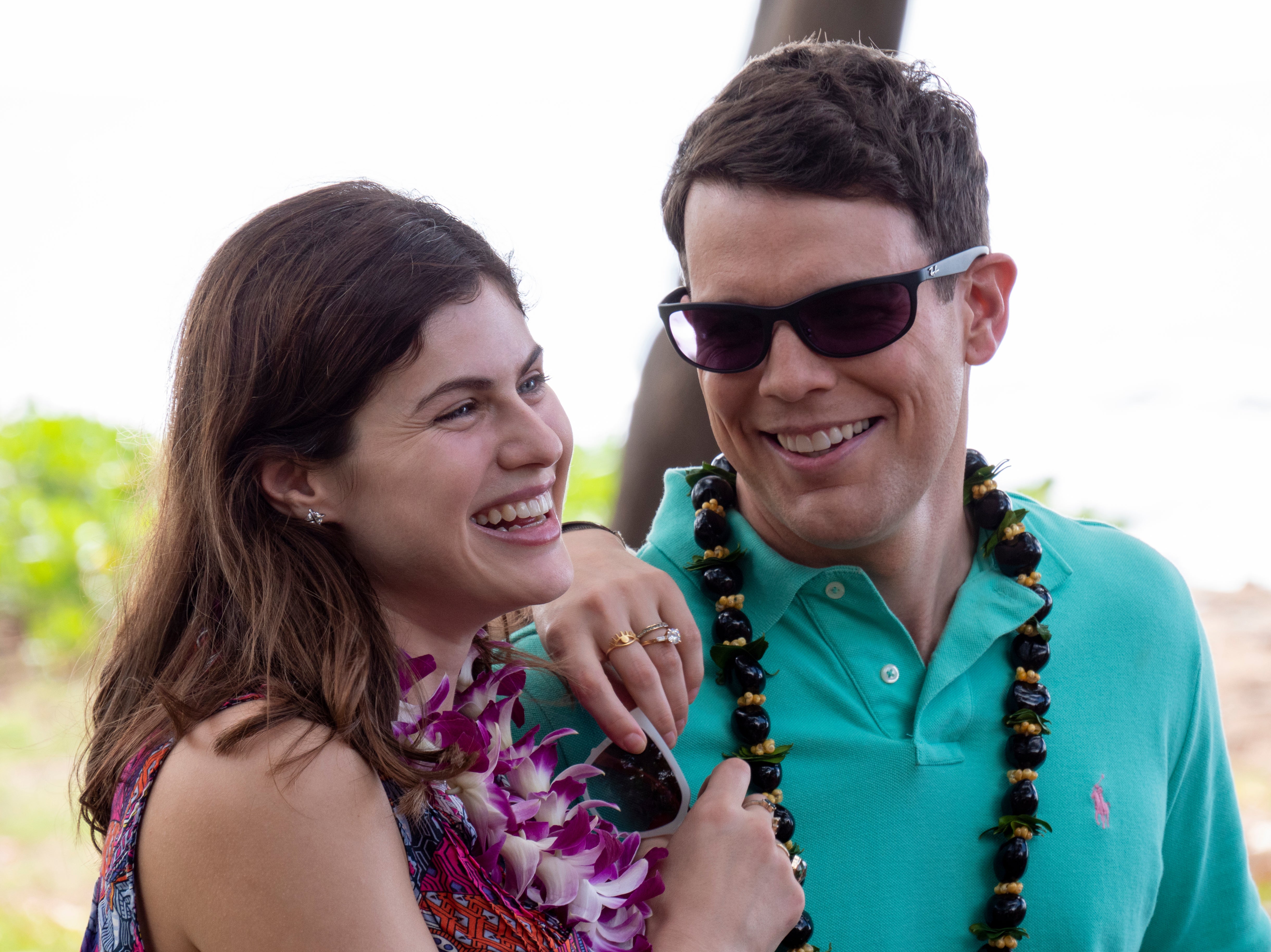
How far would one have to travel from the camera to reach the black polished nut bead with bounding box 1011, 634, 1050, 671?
219cm

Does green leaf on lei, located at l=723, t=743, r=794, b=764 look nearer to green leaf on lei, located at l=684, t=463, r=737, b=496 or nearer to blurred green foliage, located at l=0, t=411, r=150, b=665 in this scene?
green leaf on lei, located at l=684, t=463, r=737, b=496

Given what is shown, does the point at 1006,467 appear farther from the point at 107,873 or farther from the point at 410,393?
the point at 107,873

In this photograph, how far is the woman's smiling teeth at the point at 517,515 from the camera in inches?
73.4

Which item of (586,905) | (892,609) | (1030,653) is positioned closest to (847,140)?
(892,609)

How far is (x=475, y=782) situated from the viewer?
187cm

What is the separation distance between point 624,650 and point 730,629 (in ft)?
0.90

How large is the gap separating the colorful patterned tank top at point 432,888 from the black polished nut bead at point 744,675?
55 cm

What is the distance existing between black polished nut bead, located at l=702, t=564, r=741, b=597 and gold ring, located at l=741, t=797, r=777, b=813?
40cm

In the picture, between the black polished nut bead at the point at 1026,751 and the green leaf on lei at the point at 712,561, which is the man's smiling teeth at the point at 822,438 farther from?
the black polished nut bead at the point at 1026,751

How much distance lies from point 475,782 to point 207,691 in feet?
1.46

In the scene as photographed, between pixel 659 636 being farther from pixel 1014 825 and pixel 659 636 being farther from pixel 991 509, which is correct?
pixel 991 509

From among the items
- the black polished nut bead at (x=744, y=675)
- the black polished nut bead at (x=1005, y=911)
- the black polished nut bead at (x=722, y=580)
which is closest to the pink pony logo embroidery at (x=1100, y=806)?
the black polished nut bead at (x=1005, y=911)

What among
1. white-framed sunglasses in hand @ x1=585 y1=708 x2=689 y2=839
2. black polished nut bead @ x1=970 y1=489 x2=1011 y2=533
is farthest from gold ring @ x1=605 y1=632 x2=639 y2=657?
black polished nut bead @ x1=970 y1=489 x2=1011 y2=533

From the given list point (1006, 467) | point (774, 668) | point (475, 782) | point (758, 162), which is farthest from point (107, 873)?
point (1006, 467)
